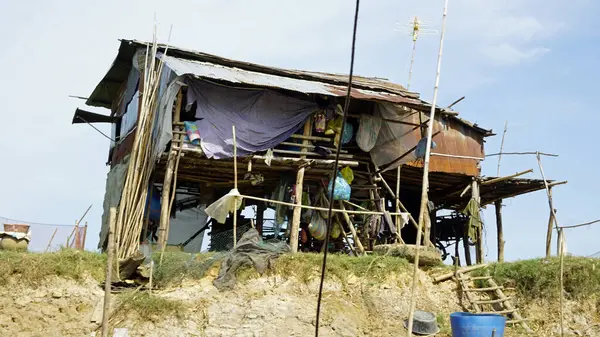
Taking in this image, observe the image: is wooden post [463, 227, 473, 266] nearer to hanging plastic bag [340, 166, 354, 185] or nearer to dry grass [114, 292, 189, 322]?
hanging plastic bag [340, 166, 354, 185]

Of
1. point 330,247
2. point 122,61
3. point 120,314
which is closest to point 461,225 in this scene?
point 330,247

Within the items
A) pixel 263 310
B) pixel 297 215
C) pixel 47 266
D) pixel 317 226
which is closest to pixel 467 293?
pixel 317 226

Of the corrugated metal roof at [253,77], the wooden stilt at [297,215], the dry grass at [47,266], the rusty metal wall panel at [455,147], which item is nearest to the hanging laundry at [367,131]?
the corrugated metal roof at [253,77]

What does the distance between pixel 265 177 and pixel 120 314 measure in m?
5.20

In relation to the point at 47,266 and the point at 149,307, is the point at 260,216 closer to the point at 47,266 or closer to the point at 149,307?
the point at 149,307

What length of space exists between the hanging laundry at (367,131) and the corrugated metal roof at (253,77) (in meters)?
0.52

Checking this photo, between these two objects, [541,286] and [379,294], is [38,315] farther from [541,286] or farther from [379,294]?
[541,286]

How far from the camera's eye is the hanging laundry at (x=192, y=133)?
13.1 m

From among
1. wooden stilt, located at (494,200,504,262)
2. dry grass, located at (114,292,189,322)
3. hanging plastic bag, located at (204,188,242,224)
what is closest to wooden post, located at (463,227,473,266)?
wooden stilt, located at (494,200,504,262)

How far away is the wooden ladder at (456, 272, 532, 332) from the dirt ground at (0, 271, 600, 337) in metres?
0.23

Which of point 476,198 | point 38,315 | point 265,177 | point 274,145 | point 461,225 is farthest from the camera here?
point 461,225

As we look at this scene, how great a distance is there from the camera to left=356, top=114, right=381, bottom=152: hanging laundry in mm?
15000

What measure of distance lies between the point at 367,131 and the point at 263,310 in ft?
17.1

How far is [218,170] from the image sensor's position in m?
14.4
